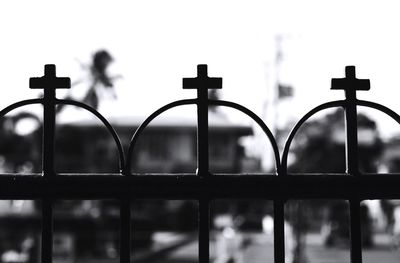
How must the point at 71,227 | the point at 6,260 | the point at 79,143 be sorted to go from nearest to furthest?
the point at 6,260
the point at 71,227
the point at 79,143

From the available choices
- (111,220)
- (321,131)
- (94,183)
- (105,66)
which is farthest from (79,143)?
(94,183)

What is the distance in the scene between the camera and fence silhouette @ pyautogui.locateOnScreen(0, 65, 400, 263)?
64.8 inches

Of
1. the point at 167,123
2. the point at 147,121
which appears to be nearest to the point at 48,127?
the point at 147,121

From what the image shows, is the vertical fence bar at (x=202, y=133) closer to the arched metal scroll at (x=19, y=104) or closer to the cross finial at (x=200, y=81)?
→ the cross finial at (x=200, y=81)

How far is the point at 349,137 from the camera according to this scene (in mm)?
1707

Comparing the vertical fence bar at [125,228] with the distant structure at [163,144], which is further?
Result: the distant structure at [163,144]

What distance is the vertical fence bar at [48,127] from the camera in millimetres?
1655

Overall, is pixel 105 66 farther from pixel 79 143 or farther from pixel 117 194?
pixel 117 194

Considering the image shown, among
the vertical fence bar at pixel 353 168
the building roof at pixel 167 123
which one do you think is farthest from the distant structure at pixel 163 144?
the vertical fence bar at pixel 353 168

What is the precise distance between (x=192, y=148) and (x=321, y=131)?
2121cm

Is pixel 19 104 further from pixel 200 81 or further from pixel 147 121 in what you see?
pixel 200 81

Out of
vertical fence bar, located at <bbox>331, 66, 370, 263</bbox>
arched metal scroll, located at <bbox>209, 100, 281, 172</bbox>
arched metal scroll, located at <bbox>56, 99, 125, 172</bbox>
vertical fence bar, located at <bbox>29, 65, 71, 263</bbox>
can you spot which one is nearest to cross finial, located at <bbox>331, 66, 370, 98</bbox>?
vertical fence bar, located at <bbox>331, 66, 370, 263</bbox>

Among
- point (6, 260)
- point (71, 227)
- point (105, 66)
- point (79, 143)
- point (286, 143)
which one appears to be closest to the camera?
point (286, 143)

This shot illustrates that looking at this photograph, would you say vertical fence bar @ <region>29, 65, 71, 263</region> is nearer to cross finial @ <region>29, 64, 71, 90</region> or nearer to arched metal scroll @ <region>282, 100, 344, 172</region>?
cross finial @ <region>29, 64, 71, 90</region>
